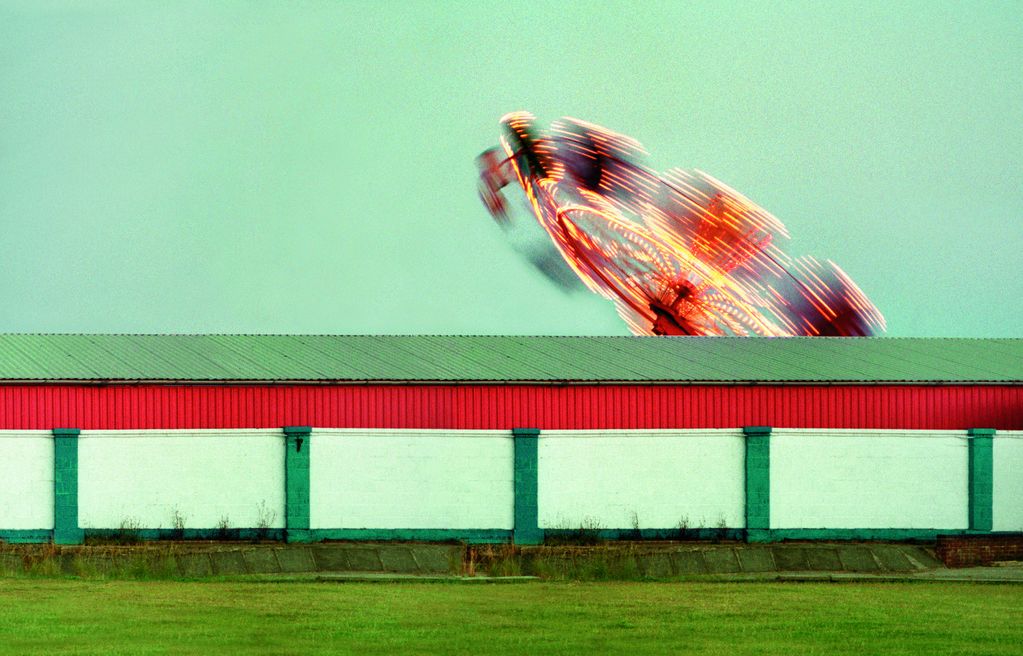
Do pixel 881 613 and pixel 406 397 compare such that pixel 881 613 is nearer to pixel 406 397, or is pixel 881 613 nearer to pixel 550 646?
pixel 550 646

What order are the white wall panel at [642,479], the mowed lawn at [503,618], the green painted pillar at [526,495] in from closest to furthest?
the mowed lawn at [503,618]
the green painted pillar at [526,495]
the white wall panel at [642,479]

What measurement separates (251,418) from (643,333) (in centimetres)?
1111

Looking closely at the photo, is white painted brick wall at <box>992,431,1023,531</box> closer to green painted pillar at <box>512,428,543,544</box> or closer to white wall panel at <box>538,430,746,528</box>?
white wall panel at <box>538,430,746,528</box>

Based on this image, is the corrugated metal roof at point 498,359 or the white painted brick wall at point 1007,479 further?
the corrugated metal roof at point 498,359

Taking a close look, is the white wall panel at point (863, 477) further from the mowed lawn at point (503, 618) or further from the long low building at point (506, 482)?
the mowed lawn at point (503, 618)

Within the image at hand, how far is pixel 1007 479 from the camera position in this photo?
3198 centimetres

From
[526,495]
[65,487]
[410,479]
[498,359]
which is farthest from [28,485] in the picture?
[498,359]

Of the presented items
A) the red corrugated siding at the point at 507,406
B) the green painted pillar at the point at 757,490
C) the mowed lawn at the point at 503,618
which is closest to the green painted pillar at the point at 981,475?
the green painted pillar at the point at 757,490

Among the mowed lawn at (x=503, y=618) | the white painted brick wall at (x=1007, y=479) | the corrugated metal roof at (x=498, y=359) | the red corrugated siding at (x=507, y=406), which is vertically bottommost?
the mowed lawn at (x=503, y=618)

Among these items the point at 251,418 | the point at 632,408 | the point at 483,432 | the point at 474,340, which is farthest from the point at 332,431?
the point at 474,340

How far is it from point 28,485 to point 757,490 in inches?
466

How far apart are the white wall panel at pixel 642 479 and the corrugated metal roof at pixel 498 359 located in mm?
5857

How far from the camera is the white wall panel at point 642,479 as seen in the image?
3128 cm

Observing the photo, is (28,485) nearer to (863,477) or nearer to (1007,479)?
(863,477)
